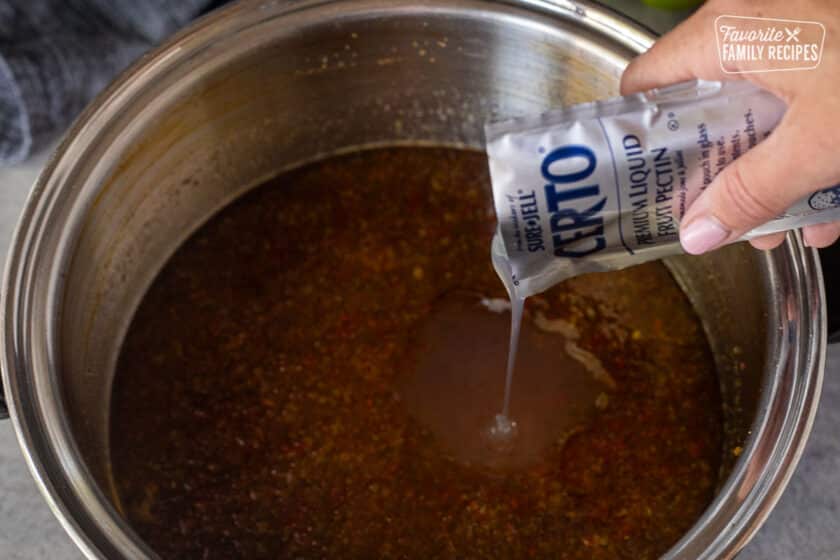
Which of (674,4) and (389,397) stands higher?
(674,4)

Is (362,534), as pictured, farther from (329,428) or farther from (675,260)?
(675,260)

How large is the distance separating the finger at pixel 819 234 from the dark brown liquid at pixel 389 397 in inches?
10.4

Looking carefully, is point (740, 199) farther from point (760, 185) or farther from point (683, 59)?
→ point (683, 59)

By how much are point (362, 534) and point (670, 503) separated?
0.36 metres

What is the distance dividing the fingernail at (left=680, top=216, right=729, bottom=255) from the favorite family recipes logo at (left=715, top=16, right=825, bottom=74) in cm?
13

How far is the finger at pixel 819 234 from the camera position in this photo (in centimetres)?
90

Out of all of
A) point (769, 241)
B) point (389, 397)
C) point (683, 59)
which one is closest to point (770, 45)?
point (683, 59)

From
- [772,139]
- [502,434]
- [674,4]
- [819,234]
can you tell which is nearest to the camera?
[772,139]

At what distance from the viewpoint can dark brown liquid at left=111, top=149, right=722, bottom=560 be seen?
3.37 ft

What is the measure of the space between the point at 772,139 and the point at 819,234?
24cm

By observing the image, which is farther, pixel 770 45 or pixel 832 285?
pixel 832 285

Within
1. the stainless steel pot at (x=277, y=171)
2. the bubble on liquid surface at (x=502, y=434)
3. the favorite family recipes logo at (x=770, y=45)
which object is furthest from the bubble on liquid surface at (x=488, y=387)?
the favorite family recipes logo at (x=770, y=45)

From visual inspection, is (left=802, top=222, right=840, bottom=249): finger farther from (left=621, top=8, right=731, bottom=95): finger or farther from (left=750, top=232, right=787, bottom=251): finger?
(left=621, top=8, right=731, bottom=95): finger

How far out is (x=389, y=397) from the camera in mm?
1097
